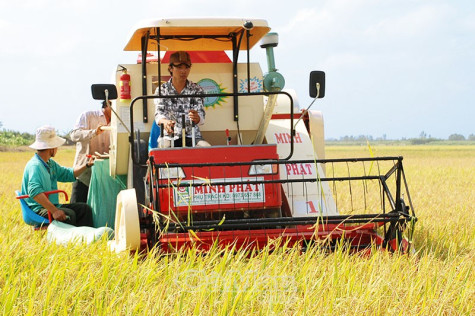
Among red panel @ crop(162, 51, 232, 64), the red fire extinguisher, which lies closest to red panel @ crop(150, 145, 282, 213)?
the red fire extinguisher

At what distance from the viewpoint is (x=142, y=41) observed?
647cm

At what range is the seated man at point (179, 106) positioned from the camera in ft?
20.6

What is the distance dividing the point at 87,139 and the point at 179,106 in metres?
2.03

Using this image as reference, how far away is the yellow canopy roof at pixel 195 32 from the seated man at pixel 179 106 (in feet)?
1.13

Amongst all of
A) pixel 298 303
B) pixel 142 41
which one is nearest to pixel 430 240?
pixel 298 303

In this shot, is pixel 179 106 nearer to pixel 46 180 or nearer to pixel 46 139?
pixel 46 139

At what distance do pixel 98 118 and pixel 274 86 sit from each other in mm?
2760

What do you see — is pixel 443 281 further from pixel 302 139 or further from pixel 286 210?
pixel 302 139

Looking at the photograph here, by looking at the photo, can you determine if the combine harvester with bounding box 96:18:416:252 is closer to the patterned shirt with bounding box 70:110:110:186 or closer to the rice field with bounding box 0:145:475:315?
the rice field with bounding box 0:145:475:315

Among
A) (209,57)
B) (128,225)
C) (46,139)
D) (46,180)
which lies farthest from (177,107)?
(128,225)

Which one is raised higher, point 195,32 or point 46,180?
point 195,32

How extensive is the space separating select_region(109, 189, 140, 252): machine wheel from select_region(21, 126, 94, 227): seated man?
1.40 m

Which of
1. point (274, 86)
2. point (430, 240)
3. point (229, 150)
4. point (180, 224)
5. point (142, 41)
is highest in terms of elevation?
point (142, 41)

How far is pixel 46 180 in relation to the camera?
256 inches
